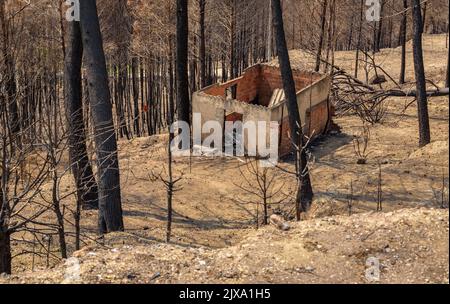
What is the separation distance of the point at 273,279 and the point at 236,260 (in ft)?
2.06

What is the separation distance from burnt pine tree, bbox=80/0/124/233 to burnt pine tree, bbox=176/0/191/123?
5.26 metres

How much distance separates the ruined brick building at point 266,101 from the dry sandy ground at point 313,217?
2.96ft

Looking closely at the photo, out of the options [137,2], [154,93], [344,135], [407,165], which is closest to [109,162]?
[407,165]

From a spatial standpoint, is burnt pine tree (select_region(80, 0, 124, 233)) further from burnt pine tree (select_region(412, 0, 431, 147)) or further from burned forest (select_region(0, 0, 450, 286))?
burnt pine tree (select_region(412, 0, 431, 147))

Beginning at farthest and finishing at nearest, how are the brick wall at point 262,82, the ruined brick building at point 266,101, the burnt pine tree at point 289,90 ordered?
1. the brick wall at point 262,82
2. the ruined brick building at point 266,101
3. the burnt pine tree at point 289,90

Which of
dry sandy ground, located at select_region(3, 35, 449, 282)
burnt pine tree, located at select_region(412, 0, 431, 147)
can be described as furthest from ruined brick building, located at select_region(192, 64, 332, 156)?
burnt pine tree, located at select_region(412, 0, 431, 147)

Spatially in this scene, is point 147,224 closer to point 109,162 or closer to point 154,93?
point 109,162

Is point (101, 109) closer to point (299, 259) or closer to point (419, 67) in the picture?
point (299, 259)

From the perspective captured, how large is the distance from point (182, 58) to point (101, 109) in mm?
5634

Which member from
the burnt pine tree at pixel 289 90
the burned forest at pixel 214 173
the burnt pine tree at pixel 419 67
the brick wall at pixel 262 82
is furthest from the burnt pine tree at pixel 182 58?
the burnt pine tree at pixel 419 67

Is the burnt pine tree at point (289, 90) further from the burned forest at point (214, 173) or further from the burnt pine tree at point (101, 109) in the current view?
the burnt pine tree at point (101, 109)

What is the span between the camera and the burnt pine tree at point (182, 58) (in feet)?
Answer: 47.8

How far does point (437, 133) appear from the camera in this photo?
15.2 m

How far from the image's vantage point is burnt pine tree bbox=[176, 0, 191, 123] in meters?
14.6
